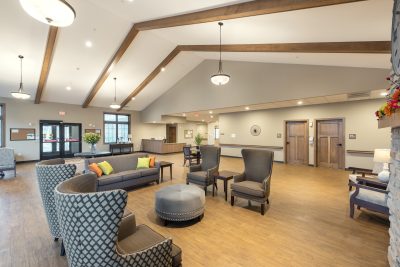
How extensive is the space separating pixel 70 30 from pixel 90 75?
2.68 meters

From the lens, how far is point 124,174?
4773mm

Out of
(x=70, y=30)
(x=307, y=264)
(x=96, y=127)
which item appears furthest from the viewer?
(x=96, y=127)

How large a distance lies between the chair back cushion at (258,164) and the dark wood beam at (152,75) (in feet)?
17.8

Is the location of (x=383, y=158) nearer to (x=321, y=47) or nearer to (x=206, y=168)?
(x=321, y=47)

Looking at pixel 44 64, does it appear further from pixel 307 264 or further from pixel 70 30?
pixel 307 264

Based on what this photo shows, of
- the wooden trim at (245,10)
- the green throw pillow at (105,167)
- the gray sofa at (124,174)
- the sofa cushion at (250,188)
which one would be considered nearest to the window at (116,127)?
the gray sofa at (124,174)

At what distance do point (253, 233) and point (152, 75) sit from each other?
808 cm

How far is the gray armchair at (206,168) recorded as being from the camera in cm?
457

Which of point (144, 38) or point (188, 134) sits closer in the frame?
point (144, 38)

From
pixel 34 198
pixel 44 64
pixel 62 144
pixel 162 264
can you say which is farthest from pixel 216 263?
pixel 62 144

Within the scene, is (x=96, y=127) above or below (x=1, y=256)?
above

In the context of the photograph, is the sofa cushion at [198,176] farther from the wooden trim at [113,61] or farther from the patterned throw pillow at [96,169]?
the wooden trim at [113,61]

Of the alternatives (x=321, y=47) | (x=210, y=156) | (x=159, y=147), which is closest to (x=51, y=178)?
(x=210, y=156)

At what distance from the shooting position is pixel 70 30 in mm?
5625
